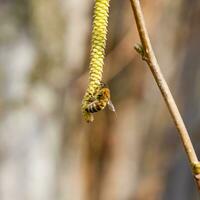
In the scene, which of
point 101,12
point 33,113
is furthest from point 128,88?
point 101,12

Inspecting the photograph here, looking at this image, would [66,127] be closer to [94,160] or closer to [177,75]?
→ [94,160]

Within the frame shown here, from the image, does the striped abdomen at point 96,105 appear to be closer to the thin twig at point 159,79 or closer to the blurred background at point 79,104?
the thin twig at point 159,79

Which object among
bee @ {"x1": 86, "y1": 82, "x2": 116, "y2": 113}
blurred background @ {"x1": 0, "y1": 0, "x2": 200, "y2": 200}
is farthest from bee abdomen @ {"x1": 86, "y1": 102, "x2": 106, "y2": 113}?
blurred background @ {"x1": 0, "y1": 0, "x2": 200, "y2": 200}

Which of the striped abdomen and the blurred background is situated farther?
the blurred background

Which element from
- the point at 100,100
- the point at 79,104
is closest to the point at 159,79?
the point at 100,100

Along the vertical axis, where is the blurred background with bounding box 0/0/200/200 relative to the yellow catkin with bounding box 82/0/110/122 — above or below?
above

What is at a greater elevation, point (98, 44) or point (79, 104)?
point (79, 104)

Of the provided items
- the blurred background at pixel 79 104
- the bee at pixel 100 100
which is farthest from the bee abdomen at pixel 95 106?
the blurred background at pixel 79 104

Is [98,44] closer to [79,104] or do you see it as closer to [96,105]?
[96,105]

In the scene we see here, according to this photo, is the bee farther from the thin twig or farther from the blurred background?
the blurred background
